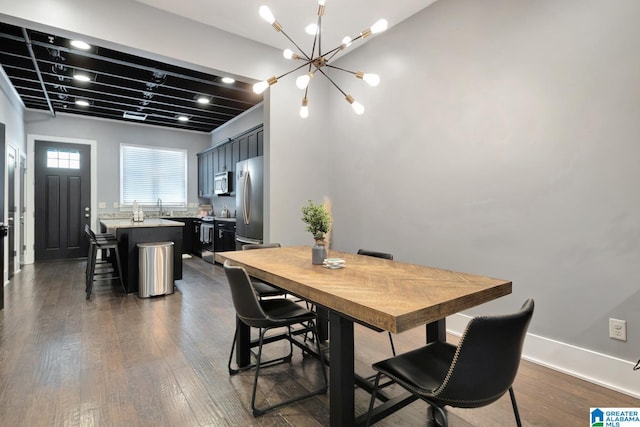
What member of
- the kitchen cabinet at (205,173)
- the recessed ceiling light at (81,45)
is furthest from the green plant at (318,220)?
the kitchen cabinet at (205,173)

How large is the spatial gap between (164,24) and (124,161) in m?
4.73

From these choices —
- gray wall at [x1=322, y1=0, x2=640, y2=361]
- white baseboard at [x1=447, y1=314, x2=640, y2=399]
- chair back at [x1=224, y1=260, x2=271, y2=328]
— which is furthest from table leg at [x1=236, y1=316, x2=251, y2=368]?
white baseboard at [x1=447, y1=314, x2=640, y2=399]

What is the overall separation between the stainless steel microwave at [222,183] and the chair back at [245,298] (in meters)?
4.74

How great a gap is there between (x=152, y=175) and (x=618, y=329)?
312 inches

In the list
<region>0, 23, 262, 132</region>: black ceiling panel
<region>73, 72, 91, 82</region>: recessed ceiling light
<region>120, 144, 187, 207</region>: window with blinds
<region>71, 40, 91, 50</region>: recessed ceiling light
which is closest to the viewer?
<region>71, 40, 91, 50</region>: recessed ceiling light

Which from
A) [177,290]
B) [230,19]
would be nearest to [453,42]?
[230,19]

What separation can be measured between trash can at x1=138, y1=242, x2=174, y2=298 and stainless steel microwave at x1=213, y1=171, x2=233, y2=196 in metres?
2.30

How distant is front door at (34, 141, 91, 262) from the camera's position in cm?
643

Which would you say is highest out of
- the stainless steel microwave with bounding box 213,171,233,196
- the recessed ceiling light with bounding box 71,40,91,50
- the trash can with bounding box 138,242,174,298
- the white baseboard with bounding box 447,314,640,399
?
the recessed ceiling light with bounding box 71,40,91,50

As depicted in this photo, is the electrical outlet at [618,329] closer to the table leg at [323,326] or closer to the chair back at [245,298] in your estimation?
the table leg at [323,326]

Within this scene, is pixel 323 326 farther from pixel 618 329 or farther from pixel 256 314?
pixel 618 329

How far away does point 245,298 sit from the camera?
74.9 inches

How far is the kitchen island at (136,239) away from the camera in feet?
14.3

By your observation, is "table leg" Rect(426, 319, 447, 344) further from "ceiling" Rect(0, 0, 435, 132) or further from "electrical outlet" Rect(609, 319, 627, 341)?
"ceiling" Rect(0, 0, 435, 132)
